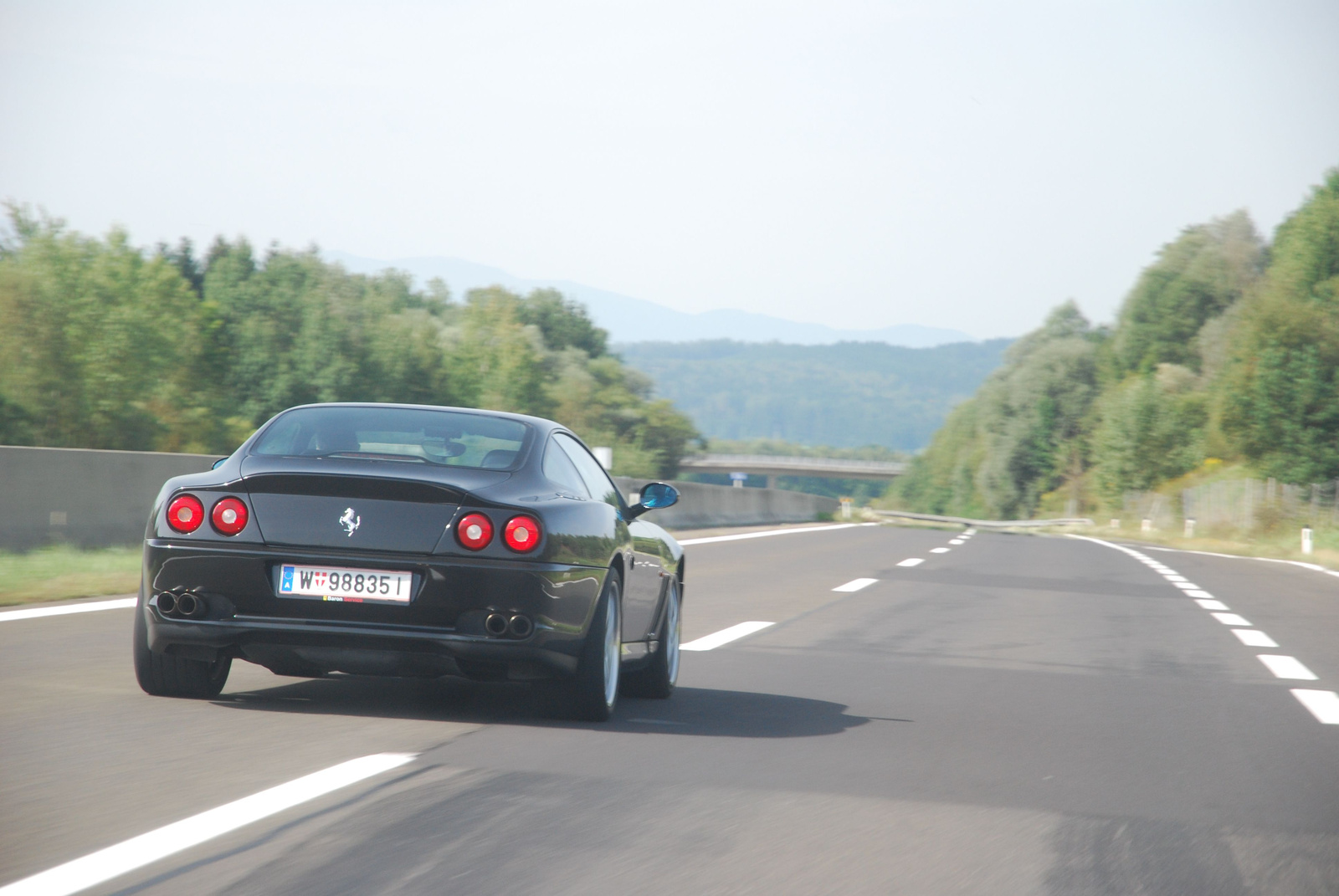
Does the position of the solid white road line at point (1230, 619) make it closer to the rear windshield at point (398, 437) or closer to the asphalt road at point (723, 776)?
the asphalt road at point (723, 776)

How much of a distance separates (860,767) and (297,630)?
215cm

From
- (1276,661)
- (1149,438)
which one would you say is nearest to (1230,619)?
(1276,661)


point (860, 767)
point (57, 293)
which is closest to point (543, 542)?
point (860, 767)

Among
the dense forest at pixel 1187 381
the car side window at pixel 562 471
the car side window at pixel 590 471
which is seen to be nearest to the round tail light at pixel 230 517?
the car side window at pixel 562 471

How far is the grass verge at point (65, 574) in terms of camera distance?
451 inches

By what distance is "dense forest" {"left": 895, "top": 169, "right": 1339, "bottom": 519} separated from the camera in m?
56.2

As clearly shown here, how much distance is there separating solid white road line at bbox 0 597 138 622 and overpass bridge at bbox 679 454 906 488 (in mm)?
138163

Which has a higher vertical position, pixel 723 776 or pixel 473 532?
pixel 473 532

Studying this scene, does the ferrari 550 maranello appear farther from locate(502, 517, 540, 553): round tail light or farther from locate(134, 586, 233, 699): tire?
locate(134, 586, 233, 699): tire

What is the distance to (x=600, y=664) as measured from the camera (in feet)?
21.2

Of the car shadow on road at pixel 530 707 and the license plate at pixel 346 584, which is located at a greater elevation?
the license plate at pixel 346 584

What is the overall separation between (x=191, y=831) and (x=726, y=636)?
7027 millimetres

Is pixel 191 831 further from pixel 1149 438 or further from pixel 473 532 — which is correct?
pixel 1149 438

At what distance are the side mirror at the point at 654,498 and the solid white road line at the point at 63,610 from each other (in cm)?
434
